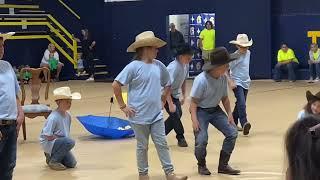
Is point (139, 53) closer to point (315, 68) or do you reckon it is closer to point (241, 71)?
point (241, 71)

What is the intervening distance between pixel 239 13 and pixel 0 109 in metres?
18.0

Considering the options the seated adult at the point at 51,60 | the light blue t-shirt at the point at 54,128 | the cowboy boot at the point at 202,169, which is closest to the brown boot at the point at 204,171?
the cowboy boot at the point at 202,169

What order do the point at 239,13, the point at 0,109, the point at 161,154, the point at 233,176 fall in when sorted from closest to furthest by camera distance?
the point at 0,109 → the point at 161,154 → the point at 233,176 → the point at 239,13

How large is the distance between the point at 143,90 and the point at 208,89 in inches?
35.5

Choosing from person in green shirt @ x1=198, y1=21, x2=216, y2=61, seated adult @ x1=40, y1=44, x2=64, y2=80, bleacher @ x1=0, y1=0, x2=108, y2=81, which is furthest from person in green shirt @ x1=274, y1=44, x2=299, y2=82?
seated adult @ x1=40, y1=44, x2=64, y2=80

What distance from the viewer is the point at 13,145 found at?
533 cm

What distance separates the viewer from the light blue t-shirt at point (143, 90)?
619 cm

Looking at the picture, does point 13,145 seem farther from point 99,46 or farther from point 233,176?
point 99,46

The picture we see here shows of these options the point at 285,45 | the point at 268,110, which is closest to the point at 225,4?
the point at 285,45

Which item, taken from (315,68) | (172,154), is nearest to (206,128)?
(172,154)

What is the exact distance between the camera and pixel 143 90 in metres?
6.21

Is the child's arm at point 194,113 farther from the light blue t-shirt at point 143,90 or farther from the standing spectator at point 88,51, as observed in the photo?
the standing spectator at point 88,51

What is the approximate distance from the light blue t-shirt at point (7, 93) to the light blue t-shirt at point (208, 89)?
215cm

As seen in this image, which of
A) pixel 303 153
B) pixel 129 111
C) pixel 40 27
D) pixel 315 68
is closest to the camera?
pixel 303 153
